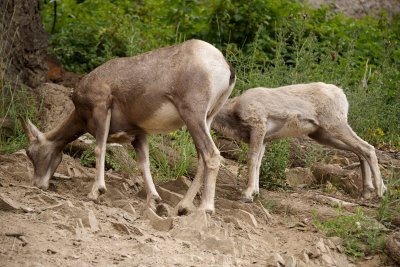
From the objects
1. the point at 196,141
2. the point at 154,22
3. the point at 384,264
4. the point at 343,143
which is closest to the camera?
the point at 384,264

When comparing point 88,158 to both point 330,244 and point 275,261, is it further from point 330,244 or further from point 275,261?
point 275,261

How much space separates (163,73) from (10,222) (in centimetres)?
242

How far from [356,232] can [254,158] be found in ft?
6.35

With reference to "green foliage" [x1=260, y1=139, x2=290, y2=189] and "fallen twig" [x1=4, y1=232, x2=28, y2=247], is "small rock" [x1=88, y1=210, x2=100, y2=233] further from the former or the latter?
"green foliage" [x1=260, y1=139, x2=290, y2=189]

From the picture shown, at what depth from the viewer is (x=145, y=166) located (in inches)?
351

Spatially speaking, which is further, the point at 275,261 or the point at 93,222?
the point at 93,222

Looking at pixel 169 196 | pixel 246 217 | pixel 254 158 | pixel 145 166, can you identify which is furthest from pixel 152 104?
pixel 254 158

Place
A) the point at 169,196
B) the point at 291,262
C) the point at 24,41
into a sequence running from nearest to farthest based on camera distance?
the point at 291,262 → the point at 169,196 → the point at 24,41

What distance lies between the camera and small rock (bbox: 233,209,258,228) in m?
8.19

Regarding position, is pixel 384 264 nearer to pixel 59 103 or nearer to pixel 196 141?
pixel 196 141

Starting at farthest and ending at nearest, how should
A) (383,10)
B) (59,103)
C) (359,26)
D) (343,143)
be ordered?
(383,10), (359,26), (59,103), (343,143)

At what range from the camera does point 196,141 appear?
8172 millimetres

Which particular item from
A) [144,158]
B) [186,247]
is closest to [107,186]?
[144,158]

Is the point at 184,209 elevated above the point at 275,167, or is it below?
above
